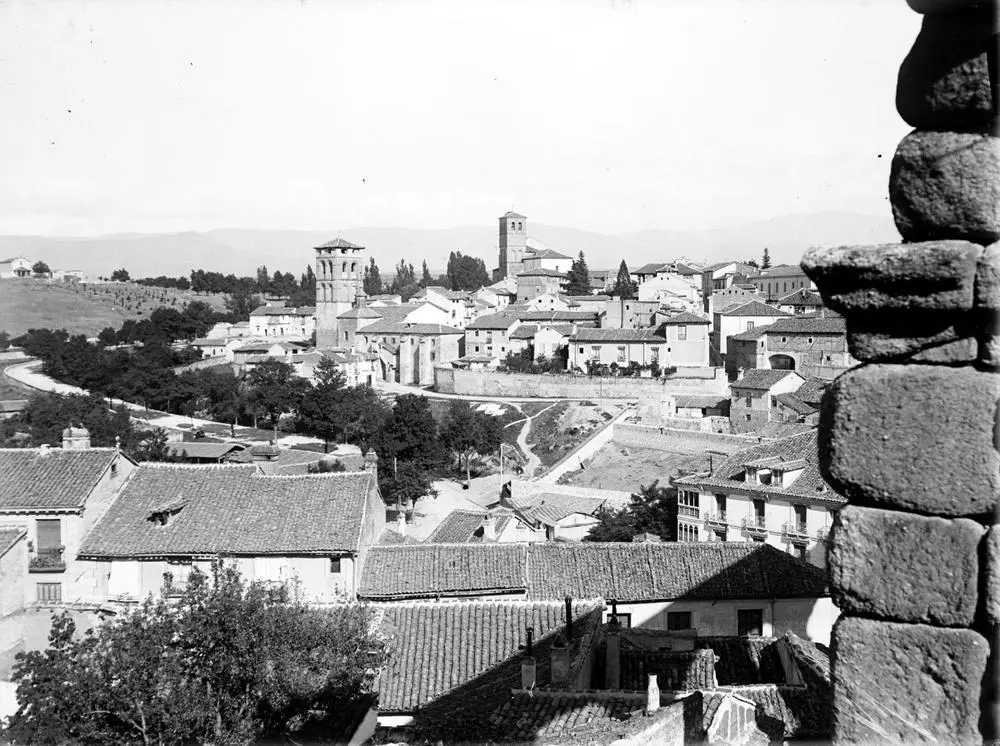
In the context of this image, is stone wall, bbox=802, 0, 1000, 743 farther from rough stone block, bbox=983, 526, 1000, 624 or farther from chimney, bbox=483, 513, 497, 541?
chimney, bbox=483, 513, 497, 541

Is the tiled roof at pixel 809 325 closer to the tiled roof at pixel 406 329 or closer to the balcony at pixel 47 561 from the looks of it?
the tiled roof at pixel 406 329

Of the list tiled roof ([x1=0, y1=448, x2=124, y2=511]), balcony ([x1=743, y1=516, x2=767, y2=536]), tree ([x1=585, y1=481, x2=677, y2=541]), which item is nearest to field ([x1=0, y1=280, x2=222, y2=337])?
tree ([x1=585, y1=481, x2=677, y2=541])

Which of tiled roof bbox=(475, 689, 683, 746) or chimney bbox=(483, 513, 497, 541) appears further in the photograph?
chimney bbox=(483, 513, 497, 541)

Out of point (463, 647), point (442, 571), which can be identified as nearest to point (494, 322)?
point (442, 571)

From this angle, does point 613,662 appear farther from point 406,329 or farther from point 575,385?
point 406,329

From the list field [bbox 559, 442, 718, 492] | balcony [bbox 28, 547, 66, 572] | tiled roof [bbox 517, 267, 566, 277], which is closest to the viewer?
balcony [bbox 28, 547, 66, 572]

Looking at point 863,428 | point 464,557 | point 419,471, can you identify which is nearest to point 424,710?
point 464,557

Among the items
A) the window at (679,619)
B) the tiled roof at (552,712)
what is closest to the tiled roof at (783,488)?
the window at (679,619)
